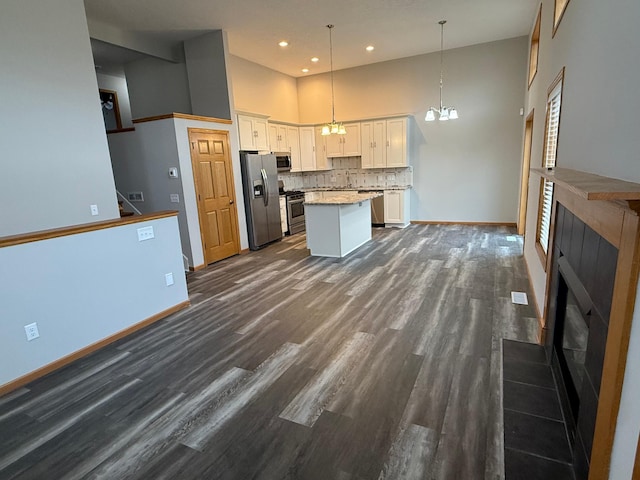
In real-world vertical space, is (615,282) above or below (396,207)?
above

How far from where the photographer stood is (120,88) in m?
7.83

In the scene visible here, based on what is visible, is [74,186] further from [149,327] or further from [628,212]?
[628,212]

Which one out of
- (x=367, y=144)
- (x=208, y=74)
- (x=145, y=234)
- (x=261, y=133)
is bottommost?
(x=145, y=234)

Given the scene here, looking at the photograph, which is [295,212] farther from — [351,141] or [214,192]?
[214,192]

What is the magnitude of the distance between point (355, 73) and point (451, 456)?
8.08 m

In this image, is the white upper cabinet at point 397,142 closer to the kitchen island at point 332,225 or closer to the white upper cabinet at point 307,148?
the white upper cabinet at point 307,148

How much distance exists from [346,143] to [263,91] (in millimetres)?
2189

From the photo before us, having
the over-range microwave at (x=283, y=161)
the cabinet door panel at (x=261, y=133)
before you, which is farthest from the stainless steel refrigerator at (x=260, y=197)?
the over-range microwave at (x=283, y=161)

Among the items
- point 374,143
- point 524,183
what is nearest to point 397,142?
point 374,143

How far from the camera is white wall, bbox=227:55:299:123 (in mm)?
6816

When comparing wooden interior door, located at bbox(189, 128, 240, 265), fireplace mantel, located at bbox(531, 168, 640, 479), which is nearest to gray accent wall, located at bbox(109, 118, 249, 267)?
wooden interior door, located at bbox(189, 128, 240, 265)

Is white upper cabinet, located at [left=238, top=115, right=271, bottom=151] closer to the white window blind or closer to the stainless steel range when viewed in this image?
the stainless steel range

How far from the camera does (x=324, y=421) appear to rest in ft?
6.75

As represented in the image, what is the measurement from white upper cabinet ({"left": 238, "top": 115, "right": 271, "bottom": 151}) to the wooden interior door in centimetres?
53
